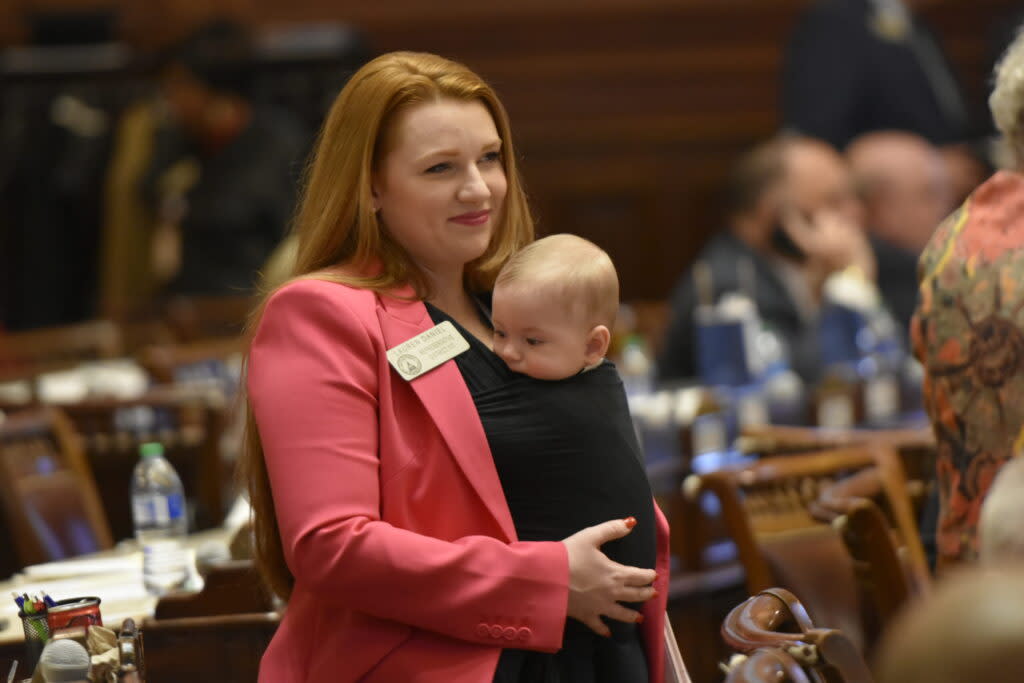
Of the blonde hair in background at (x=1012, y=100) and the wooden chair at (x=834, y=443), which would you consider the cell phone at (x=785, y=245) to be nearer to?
the wooden chair at (x=834, y=443)

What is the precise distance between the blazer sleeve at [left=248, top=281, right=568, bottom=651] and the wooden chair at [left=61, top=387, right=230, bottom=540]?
2.27 meters

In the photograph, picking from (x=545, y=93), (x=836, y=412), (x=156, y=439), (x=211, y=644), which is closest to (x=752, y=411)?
(x=836, y=412)

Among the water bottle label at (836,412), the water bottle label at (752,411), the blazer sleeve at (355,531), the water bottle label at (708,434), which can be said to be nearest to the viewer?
the blazer sleeve at (355,531)

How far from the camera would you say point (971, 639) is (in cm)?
86

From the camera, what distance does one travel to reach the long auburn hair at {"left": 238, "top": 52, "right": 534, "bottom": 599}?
206 centimetres

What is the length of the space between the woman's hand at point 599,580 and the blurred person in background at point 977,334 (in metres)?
0.77

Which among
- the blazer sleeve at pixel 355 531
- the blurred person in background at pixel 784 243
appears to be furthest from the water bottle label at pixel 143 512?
the blurred person in background at pixel 784 243

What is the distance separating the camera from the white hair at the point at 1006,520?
1.17m


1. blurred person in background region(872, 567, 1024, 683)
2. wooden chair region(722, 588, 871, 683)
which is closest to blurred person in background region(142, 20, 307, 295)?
wooden chair region(722, 588, 871, 683)

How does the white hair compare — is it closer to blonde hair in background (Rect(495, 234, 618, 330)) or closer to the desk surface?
blonde hair in background (Rect(495, 234, 618, 330))

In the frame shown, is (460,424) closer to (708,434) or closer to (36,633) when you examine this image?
(36,633)

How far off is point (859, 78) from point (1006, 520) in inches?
272

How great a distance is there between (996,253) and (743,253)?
3.50 metres

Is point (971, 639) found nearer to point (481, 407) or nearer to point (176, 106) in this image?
point (481, 407)
